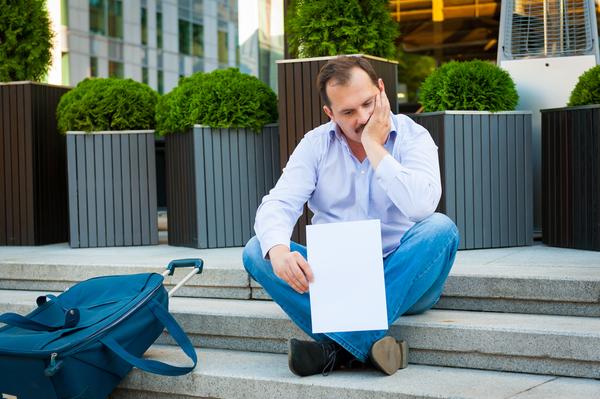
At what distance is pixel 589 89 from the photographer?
4.47 meters

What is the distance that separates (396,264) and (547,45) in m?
2.93

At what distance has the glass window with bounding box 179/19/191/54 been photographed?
23.9 meters

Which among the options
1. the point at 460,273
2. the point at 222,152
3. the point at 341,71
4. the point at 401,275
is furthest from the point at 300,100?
the point at 401,275

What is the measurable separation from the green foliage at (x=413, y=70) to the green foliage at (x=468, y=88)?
24.4 feet

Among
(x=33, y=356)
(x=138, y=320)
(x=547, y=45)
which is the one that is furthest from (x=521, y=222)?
(x=33, y=356)

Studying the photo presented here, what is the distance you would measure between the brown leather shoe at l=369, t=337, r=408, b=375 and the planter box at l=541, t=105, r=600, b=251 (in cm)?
187

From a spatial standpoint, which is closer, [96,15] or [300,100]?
[300,100]

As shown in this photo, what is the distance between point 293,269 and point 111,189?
3.07 meters

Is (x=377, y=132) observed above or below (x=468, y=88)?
below

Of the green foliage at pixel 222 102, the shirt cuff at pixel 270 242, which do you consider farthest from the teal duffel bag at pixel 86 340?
the green foliage at pixel 222 102

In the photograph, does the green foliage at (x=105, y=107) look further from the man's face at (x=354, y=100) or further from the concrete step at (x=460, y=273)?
the man's face at (x=354, y=100)

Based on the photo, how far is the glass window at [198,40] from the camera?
24.6 m

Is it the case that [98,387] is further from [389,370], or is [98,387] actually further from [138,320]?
[389,370]

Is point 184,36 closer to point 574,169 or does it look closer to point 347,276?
point 574,169
